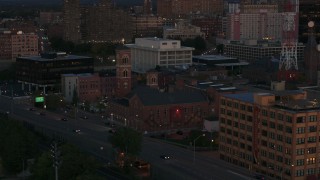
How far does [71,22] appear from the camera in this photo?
11594 cm

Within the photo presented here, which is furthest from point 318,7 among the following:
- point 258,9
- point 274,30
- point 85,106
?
point 85,106

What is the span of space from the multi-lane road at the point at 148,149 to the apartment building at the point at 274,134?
3.68 ft

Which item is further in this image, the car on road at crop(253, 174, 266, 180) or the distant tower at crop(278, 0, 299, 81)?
the distant tower at crop(278, 0, 299, 81)

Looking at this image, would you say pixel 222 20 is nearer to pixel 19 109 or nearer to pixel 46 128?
pixel 19 109

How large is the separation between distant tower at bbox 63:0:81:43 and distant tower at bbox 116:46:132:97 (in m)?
53.8

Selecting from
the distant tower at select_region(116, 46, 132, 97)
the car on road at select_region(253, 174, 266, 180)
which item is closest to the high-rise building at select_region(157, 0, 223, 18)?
the distant tower at select_region(116, 46, 132, 97)

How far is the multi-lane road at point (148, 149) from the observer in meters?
38.7

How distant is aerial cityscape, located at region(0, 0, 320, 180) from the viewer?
37.6 meters

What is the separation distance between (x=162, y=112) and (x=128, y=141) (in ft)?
34.8

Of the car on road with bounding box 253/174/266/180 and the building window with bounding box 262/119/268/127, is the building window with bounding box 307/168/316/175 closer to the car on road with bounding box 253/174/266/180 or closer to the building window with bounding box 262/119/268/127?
the car on road with bounding box 253/174/266/180

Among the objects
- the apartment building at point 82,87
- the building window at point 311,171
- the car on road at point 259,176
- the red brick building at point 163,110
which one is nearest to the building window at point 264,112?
the car on road at point 259,176

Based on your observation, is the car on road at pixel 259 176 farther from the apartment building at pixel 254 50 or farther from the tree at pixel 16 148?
the apartment building at pixel 254 50

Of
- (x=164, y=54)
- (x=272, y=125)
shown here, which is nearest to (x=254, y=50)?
(x=164, y=54)

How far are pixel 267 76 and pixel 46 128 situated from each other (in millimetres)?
27762
